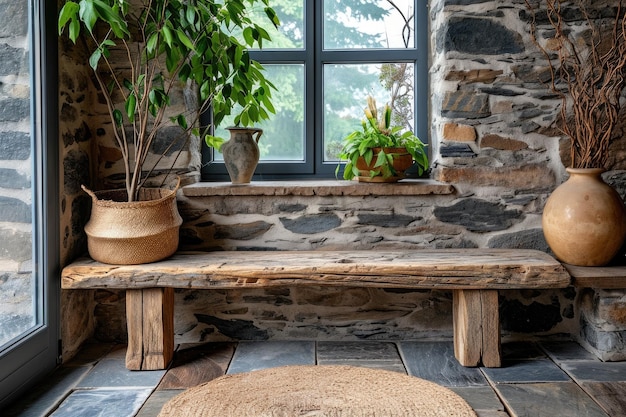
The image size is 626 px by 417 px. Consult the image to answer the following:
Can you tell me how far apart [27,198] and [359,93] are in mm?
1816

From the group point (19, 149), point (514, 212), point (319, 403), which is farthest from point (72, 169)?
point (514, 212)

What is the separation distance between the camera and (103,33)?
3.30 metres

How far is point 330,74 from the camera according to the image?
368 cm

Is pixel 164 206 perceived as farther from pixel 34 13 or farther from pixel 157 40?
pixel 34 13

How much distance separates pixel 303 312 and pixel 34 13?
1831 mm

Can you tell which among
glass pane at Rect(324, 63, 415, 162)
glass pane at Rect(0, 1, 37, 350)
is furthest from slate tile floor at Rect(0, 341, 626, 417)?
glass pane at Rect(324, 63, 415, 162)

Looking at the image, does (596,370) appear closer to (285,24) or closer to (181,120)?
(181,120)

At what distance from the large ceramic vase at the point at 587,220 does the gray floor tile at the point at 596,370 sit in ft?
1.44

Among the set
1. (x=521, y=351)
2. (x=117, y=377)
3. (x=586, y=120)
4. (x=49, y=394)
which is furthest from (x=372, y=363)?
(x=586, y=120)

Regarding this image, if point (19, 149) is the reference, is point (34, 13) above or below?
above

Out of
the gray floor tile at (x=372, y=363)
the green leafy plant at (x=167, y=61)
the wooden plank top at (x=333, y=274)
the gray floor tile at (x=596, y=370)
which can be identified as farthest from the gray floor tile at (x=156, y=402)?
the gray floor tile at (x=596, y=370)

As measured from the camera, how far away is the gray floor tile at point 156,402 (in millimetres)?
2449

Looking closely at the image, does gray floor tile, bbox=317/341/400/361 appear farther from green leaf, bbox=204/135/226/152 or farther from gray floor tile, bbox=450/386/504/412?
green leaf, bbox=204/135/226/152

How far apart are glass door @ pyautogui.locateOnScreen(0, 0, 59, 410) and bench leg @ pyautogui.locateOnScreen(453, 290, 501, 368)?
1780mm
